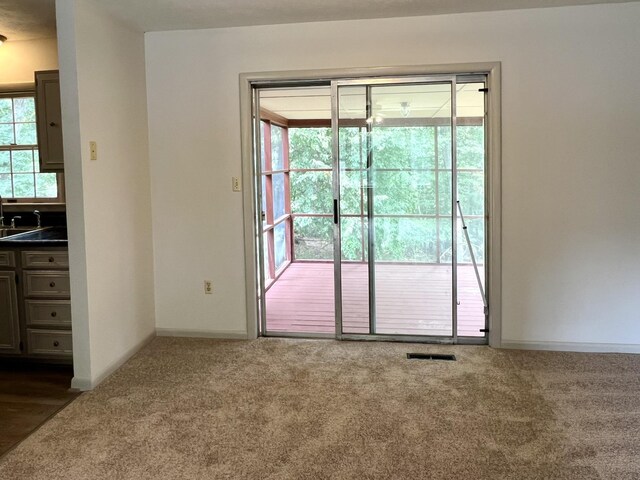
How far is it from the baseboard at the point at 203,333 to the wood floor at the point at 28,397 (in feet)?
2.49

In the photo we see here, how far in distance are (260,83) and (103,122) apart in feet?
3.80

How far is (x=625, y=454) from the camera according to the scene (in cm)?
234

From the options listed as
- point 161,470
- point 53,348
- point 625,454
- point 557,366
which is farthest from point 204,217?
point 625,454

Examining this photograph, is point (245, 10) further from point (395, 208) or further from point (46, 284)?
point (46, 284)

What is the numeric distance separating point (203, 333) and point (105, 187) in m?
1.37

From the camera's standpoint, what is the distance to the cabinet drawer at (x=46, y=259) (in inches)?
135

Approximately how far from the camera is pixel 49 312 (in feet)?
11.5

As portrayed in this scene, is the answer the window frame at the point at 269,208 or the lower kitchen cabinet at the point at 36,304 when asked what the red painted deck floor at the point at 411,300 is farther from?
the window frame at the point at 269,208

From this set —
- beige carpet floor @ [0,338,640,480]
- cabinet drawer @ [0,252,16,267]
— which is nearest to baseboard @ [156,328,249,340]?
beige carpet floor @ [0,338,640,480]

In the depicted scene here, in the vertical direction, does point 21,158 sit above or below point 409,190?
above

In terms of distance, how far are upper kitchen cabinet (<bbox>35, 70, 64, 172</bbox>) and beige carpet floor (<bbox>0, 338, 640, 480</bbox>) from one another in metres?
1.50

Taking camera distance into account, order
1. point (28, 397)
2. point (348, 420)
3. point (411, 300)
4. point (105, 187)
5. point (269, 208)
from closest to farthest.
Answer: point (348, 420), point (28, 397), point (105, 187), point (411, 300), point (269, 208)

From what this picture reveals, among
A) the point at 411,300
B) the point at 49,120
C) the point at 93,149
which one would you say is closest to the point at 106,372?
the point at 93,149

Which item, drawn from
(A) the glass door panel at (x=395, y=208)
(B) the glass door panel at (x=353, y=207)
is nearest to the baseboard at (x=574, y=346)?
(A) the glass door panel at (x=395, y=208)
